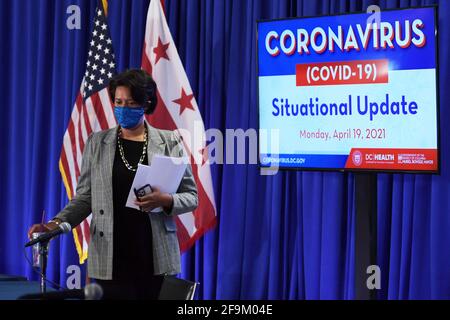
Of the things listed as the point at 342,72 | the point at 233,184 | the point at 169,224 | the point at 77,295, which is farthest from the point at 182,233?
the point at 77,295

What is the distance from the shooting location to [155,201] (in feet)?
9.02

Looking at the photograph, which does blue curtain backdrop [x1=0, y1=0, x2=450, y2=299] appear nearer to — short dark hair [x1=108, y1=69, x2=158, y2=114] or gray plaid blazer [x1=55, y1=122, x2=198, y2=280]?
gray plaid blazer [x1=55, y1=122, x2=198, y2=280]

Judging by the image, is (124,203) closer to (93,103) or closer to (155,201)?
(155,201)

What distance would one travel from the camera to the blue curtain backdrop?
4.13 meters

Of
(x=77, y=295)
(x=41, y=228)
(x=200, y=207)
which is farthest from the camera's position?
(x=200, y=207)

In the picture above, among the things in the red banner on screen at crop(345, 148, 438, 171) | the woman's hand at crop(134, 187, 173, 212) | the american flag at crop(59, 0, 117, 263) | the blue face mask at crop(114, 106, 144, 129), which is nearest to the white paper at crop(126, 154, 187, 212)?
the woman's hand at crop(134, 187, 173, 212)

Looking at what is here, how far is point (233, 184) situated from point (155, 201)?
6.79ft

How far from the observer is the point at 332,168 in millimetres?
3969

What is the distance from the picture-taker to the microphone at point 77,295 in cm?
158

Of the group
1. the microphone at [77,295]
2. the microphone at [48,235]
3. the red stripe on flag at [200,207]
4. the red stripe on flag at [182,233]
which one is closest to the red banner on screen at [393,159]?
the red stripe on flag at [200,207]

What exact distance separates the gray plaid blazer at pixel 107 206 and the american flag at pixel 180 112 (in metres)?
1.63

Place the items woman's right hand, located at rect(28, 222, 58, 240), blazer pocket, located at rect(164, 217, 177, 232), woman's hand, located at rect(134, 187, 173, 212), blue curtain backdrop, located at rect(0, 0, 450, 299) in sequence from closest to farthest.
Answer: woman's right hand, located at rect(28, 222, 58, 240), woman's hand, located at rect(134, 187, 173, 212), blazer pocket, located at rect(164, 217, 177, 232), blue curtain backdrop, located at rect(0, 0, 450, 299)

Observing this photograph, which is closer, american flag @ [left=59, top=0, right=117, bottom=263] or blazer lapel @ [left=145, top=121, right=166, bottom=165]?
blazer lapel @ [left=145, top=121, right=166, bottom=165]

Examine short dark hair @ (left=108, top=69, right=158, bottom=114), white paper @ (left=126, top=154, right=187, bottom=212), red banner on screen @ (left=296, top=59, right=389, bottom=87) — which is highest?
red banner on screen @ (left=296, top=59, right=389, bottom=87)
